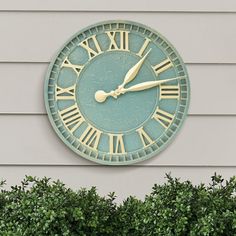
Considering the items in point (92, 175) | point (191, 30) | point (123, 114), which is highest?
point (191, 30)

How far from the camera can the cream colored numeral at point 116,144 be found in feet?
12.2

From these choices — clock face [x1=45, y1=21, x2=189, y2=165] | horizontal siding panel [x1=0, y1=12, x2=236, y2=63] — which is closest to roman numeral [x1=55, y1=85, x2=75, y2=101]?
clock face [x1=45, y1=21, x2=189, y2=165]

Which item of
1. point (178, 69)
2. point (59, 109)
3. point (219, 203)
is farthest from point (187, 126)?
point (219, 203)

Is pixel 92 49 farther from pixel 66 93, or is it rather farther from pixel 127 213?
pixel 127 213

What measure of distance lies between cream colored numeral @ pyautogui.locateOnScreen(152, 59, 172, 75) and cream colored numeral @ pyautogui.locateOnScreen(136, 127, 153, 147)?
0.22 metres

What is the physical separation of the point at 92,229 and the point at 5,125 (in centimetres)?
74

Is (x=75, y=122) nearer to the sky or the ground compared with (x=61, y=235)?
nearer to the sky

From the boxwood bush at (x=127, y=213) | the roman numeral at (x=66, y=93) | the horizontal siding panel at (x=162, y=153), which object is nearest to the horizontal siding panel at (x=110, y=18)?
the roman numeral at (x=66, y=93)

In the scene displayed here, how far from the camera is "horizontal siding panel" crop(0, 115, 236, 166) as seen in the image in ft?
12.2

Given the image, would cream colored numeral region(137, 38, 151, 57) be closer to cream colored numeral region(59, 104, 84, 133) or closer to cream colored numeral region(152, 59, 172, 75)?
cream colored numeral region(152, 59, 172, 75)

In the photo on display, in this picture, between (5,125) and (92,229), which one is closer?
(92,229)

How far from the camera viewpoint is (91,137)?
3738 millimetres

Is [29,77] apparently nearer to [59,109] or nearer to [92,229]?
[59,109]

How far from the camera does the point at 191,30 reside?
377 centimetres
